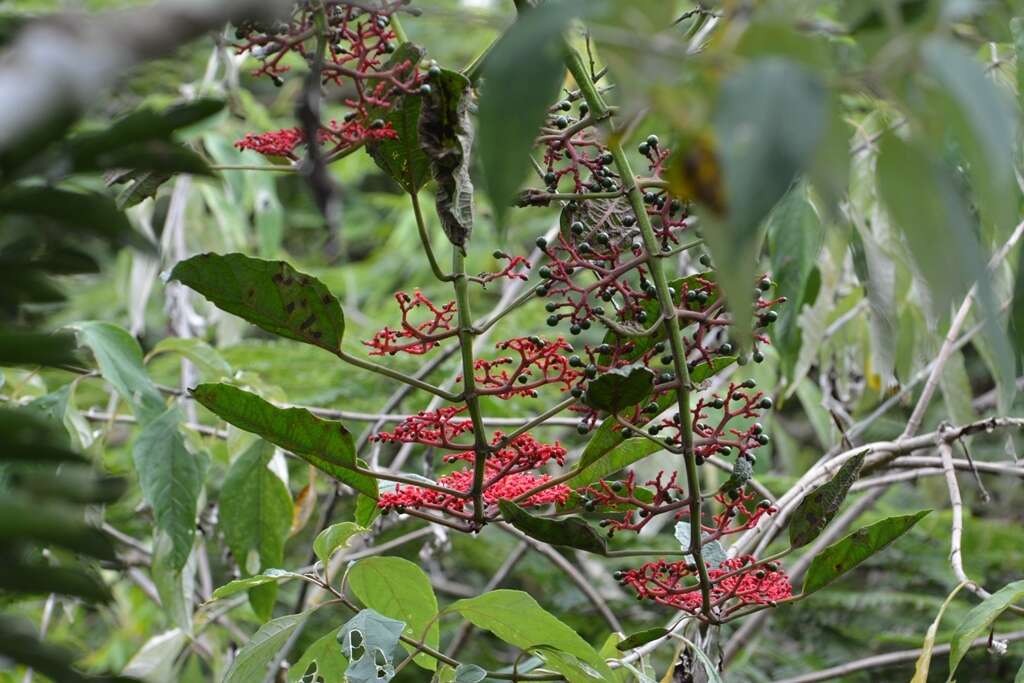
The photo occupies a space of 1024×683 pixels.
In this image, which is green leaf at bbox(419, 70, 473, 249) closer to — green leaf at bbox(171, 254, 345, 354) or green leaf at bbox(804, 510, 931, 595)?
green leaf at bbox(171, 254, 345, 354)

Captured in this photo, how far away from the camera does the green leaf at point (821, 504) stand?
3.74 feet

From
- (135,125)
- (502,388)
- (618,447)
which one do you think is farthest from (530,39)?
(618,447)

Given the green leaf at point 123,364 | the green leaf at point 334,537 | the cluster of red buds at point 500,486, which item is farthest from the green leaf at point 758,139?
the green leaf at point 123,364

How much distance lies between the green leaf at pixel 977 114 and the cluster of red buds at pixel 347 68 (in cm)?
53

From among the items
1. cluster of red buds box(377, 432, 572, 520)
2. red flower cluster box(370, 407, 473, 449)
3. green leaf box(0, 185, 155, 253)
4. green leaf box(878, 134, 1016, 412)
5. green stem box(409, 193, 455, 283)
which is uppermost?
green leaf box(878, 134, 1016, 412)

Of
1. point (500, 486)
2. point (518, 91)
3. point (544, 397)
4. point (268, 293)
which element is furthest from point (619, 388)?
point (544, 397)

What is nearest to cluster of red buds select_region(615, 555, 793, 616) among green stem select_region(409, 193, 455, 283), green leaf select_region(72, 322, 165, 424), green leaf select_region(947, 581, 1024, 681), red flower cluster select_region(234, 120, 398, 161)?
green leaf select_region(947, 581, 1024, 681)

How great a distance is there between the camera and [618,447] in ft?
3.83

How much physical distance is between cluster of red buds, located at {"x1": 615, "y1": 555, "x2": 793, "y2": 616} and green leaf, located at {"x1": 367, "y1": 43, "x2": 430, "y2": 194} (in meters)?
0.44

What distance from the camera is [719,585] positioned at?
1.16 meters

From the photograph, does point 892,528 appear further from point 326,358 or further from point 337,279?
point 337,279

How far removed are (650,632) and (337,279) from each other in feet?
9.52

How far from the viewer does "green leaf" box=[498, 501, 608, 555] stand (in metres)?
0.99

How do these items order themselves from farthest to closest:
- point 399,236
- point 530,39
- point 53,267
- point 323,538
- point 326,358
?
point 399,236 → point 326,358 → point 323,538 → point 53,267 → point 530,39
